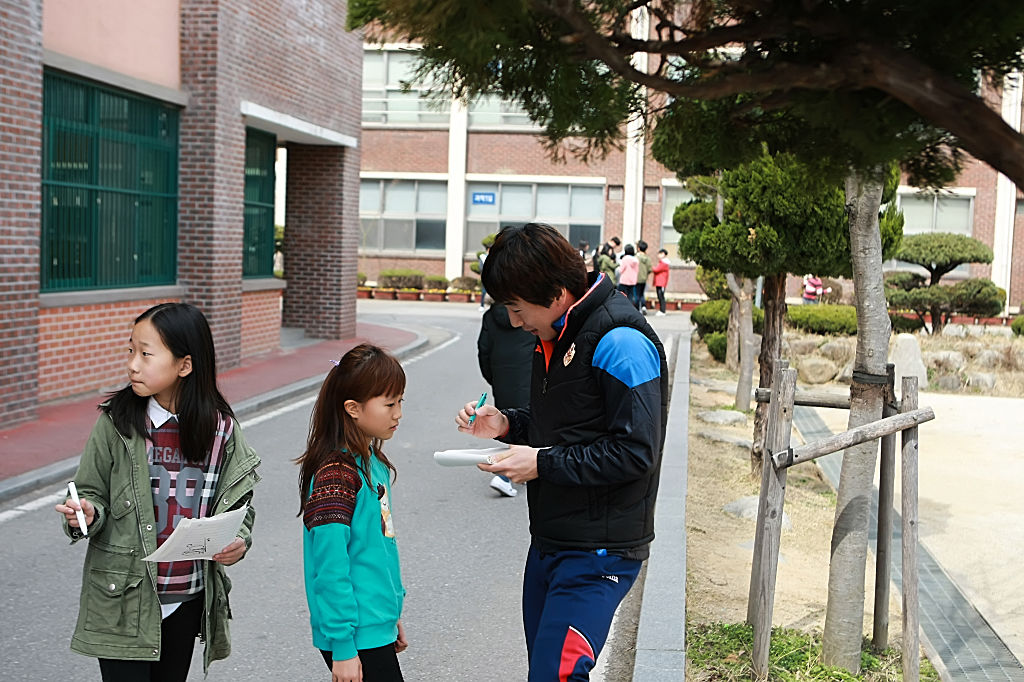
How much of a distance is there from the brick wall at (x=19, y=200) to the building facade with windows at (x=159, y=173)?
0.02 meters

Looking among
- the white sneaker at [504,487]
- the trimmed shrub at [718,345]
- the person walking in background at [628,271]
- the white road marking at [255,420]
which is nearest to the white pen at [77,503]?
the white road marking at [255,420]

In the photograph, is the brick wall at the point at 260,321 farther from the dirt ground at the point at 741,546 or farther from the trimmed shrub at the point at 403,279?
the trimmed shrub at the point at 403,279

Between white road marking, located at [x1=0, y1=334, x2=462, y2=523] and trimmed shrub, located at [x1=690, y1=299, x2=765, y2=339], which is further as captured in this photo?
trimmed shrub, located at [x1=690, y1=299, x2=765, y2=339]

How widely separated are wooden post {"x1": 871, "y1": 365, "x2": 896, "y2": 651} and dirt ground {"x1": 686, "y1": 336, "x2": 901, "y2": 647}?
1.78 feet

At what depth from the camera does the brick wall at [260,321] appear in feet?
51.9

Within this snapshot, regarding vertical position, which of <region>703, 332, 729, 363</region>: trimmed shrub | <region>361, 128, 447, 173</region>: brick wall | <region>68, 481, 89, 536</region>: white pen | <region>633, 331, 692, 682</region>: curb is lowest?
<region>633, 331, 692, 682</region>: curb

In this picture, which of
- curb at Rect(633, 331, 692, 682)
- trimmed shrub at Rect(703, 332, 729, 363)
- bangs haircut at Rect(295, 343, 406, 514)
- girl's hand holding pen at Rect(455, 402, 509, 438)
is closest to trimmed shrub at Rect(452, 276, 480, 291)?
trimmed shrub at Rect(703, 332, 729, 363)

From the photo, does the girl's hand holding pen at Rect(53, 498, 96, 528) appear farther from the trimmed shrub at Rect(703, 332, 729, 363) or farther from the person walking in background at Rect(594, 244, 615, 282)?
the person walking in background at Rect(594, 244, 615, 282)

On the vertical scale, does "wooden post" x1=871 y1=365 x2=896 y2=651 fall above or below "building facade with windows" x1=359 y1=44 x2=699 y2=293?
below

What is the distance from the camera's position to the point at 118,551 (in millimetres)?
2988

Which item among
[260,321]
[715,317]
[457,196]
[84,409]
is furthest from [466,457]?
[457,196]

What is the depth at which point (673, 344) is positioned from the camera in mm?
18531

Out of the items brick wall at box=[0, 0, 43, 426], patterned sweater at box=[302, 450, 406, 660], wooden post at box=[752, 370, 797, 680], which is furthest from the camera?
brick wall at box=[0, 0, 43, 426]

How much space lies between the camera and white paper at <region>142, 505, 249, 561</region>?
284cm
